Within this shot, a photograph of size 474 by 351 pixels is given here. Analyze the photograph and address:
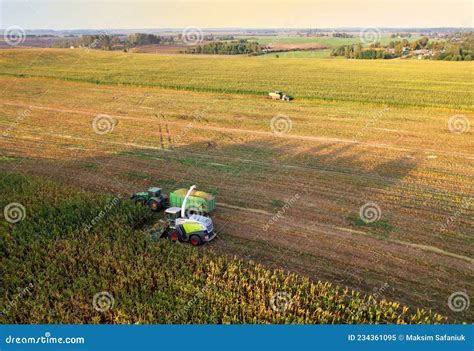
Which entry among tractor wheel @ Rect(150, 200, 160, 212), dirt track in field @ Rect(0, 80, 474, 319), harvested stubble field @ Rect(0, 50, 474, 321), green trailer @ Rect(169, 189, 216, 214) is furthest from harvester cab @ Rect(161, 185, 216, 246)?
tractor wheel @ Rect(150, 200, 160, 212)

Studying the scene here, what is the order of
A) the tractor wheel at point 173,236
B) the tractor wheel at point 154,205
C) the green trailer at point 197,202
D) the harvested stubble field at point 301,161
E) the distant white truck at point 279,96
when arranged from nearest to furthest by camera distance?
1. the harvested stubble field at point 301,161
2. the tractor wheel at point 173,236
3. the green trailer at point 197,202
4. the tractor wheel at point 154,205
5. the distant white truck at point 279,96

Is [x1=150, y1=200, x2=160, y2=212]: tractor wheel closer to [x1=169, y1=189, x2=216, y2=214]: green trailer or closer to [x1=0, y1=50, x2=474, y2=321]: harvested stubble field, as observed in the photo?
[x1=169, y1=189, x2=216, y2=214]: green trailer

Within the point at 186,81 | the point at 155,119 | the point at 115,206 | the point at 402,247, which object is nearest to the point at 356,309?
the point at 402,247

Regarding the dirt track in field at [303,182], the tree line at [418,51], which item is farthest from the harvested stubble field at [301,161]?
the tree line at [418,51]

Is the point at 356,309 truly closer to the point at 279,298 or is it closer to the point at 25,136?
the point at 279,298

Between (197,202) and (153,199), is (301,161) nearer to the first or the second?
(197,202)

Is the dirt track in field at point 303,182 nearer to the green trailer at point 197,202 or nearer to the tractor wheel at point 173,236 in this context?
the green trailer at point 197,202

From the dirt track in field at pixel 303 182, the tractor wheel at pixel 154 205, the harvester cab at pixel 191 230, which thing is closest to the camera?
the dirt track in field at pixel 303 182
